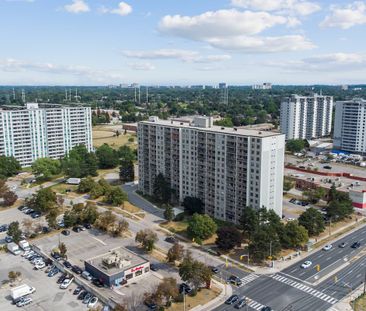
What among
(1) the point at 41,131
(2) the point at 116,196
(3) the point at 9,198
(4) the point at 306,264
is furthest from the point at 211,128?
(1) the point at 41,131

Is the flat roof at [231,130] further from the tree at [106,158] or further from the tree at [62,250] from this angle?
the tree at [62,250]

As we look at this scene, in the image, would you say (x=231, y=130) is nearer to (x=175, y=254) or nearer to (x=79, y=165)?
(x=175, y=254)

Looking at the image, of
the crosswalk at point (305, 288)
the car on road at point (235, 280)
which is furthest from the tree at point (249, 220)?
the car on road at point (235, 280)

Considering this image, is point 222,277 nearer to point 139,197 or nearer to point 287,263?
point 287,263

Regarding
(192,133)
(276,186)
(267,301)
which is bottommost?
(267,301)

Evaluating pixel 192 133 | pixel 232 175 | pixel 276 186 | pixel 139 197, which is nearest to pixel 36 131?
pixel 139 197

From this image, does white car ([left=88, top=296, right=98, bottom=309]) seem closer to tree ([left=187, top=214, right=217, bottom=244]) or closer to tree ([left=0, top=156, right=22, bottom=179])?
tree ([left=187, top=214, right=217, bottom=244])
